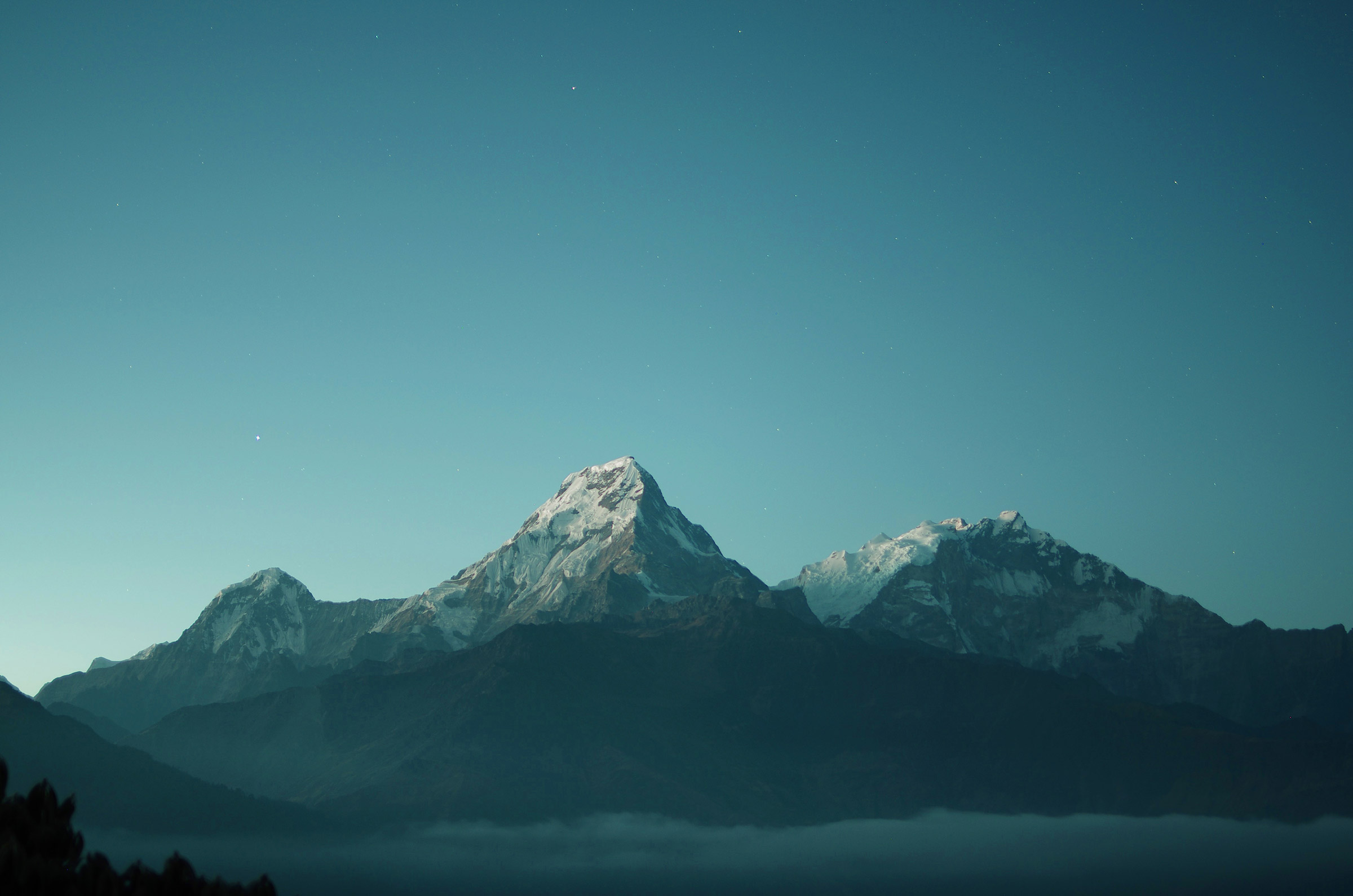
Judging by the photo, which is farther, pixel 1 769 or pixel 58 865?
pixel 1 769

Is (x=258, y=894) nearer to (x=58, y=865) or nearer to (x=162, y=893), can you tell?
(x=162, y=893)

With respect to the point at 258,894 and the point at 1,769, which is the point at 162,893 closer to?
the point at 258,894

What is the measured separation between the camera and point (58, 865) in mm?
80125

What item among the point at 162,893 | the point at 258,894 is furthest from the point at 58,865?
the point at 258,894

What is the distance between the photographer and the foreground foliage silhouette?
2990 inches

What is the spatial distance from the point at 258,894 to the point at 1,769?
2544 cm

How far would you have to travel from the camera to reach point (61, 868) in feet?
263

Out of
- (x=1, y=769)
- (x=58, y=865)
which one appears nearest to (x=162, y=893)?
(x=58, y=865)

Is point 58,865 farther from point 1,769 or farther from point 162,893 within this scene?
point 1,769

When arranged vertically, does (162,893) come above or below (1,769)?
below

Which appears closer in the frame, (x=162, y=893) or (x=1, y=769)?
(x=162, y=893)

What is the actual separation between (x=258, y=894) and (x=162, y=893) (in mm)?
7255

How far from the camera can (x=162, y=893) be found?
8088cm

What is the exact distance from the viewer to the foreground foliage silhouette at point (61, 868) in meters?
75.9
